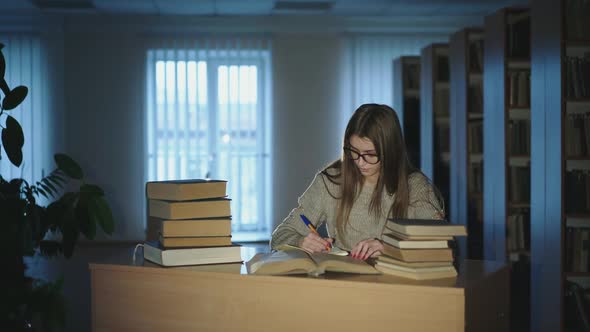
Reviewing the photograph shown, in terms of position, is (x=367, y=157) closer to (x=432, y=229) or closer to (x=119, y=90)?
(x=432, y=229)

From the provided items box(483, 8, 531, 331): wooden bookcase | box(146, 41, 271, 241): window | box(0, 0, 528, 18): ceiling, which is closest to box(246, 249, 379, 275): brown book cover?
box(483, 8, 531, 331): wooden bookcase

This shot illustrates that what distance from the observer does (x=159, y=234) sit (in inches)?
80.5

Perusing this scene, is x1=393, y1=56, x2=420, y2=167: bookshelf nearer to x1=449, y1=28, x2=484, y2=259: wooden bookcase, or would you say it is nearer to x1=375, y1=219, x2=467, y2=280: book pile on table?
x1=449, y1=28, x2=484, y2=259: wooden bookcase

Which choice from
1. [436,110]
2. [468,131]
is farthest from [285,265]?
[436,110]

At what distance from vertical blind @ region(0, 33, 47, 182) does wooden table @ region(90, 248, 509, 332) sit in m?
6.56

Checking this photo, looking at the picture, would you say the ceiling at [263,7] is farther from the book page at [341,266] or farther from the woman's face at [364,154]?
the book page at [341,266]

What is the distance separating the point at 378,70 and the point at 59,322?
7134 millimetres

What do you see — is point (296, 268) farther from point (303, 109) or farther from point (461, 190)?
point (303, 109)

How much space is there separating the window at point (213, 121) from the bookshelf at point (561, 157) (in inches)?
174

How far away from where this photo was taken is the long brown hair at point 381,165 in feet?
7.57

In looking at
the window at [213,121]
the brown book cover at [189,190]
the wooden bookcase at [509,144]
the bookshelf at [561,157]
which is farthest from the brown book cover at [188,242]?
the window at [213,121]

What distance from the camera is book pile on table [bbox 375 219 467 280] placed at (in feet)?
5.58

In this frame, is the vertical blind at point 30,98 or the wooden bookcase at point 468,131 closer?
the wooden bookcase at point 468,131

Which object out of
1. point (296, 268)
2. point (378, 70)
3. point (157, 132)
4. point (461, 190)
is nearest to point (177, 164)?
point (157, 132)
